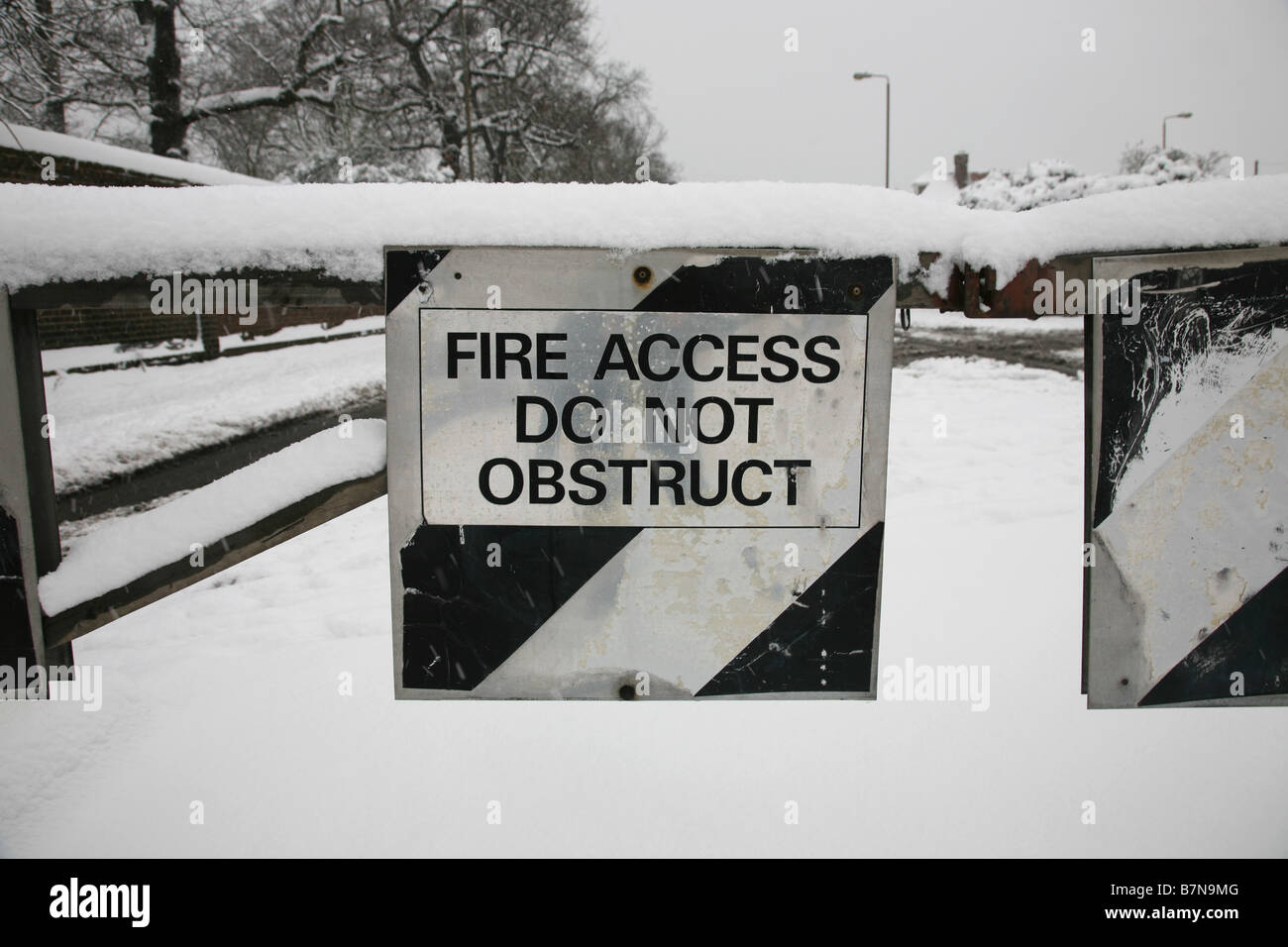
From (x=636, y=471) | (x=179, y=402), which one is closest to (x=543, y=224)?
(x=636, y=471)

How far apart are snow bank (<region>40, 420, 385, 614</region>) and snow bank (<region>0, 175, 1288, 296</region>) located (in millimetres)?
333

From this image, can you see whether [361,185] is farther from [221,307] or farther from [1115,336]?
[1115,336]

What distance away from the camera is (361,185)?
4.96ft

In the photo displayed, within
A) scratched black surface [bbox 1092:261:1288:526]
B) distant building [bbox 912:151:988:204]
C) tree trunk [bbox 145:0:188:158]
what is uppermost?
distant building [bbox 912:151:988:204]

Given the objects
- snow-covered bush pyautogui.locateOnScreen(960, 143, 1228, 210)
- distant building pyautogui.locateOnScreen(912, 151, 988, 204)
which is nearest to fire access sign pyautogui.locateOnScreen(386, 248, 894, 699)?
snow-covered bush pyautogui.locateOnScreen(960, 143, 1228, 210)

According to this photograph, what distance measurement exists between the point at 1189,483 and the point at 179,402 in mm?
10404

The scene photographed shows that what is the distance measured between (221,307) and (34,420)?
0.42 meters

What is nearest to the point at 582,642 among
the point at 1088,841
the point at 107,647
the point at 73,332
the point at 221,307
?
the point at 221,307

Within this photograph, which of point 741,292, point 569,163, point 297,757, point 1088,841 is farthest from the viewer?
point 569,163

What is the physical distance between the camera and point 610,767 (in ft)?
6.77

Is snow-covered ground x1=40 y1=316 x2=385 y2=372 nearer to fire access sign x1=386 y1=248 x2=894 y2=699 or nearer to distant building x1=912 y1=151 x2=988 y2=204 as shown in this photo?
fire access sign x1=386 y1=248 x2=894 y2=699

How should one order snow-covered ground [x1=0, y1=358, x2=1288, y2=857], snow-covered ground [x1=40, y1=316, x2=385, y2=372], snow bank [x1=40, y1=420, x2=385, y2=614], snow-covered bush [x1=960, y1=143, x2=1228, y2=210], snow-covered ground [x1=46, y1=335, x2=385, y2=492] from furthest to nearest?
snow-covered bush [x1=960, y1=143, x2=1228, y2=210] < snow-covered ground [x1=40, y1=316, x2=385, y2=372] < snow-covered ground [x1=46, y1=335, x2=385, y2=492] < snow-covered ground [x1=0, y1=358, x2=1288, y2=857] < snow bank [x1=40, y1=420, x2=385, y2=614]

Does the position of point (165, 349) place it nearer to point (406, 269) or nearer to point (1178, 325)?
point (406, 269)

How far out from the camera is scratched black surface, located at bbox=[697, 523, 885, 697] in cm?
151
